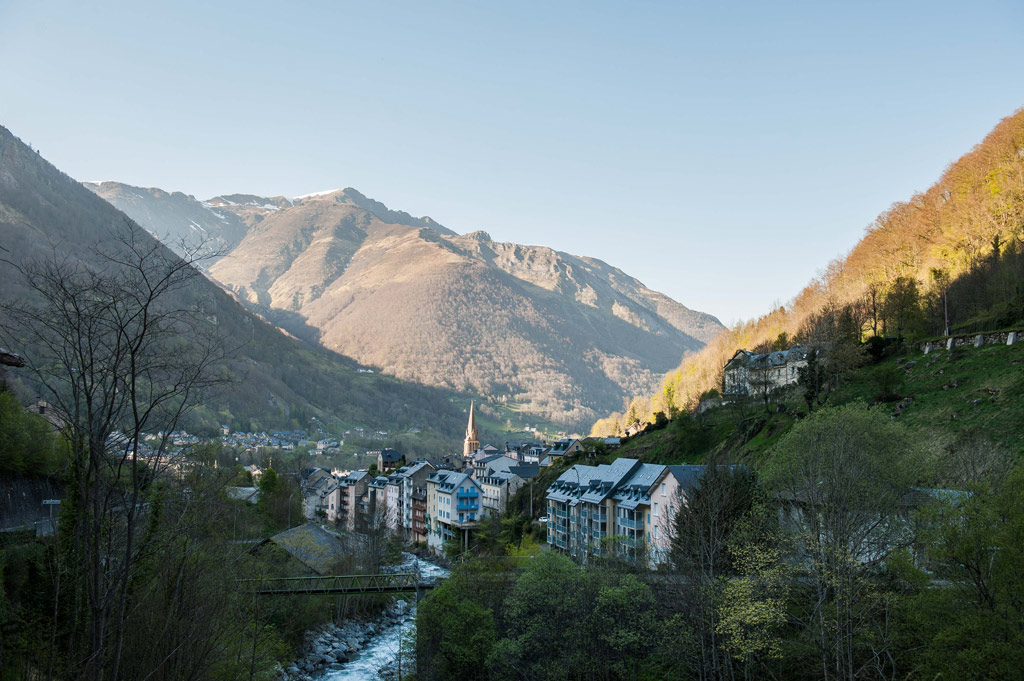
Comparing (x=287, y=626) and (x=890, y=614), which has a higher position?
(x=890, y=614)

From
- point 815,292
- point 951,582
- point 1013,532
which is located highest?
point 815,292

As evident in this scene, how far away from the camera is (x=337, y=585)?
168 ft

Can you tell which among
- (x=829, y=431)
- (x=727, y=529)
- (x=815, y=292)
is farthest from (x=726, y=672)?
(x=815, y=292)

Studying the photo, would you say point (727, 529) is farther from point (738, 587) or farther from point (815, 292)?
point (815, 292)

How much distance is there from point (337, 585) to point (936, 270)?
72183mm

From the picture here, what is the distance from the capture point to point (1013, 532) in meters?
23.4

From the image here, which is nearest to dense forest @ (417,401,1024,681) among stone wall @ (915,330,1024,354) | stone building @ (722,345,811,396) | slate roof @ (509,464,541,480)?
stone wall @ (915,330,1024,354)

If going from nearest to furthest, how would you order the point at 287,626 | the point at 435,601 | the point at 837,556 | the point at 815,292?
the point at 837,556 → the point at 435,601 → the point at 287,626 → the point at 815,292

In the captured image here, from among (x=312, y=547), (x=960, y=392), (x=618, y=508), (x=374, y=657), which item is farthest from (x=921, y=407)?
(x=312, y=547)

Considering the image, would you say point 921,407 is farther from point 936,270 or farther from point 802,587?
point 936,270

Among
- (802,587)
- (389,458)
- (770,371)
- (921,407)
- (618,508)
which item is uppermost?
(770,371)

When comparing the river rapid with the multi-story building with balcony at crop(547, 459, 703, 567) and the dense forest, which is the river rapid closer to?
the dense forest

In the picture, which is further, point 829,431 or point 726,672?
point 829,431

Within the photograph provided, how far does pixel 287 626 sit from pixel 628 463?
32.0 m
